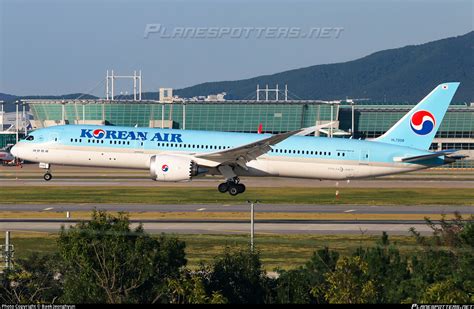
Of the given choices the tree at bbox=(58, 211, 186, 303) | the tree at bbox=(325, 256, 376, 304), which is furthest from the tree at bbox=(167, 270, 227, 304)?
the tree at bbox=(325, 256, 376, 304)

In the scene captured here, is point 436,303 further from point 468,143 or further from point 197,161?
point 468,143

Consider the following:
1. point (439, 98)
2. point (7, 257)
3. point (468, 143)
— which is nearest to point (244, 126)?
point (468, 143)

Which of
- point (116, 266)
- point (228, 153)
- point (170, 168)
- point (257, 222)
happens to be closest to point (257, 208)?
point (228, 153)

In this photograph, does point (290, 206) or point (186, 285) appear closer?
point (186, 285)

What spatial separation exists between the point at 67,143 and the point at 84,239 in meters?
28.4

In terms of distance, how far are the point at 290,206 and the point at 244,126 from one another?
10237 centimetres

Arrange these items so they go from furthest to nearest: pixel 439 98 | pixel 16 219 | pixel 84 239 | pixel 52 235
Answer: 1. pixel 439 98
2. pixel 16 219
3. pixel 52 235
4. pixel 84 239

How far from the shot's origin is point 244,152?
60.4 metres

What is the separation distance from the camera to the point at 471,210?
6175 cm

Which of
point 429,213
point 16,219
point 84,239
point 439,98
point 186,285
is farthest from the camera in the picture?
point 439,98

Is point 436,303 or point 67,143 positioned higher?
point 67,143

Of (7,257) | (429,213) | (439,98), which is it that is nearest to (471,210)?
(429,213)

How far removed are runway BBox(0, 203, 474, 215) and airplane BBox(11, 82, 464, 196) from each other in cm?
197

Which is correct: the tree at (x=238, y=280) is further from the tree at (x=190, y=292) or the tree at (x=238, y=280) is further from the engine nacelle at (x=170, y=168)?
the engine nacelle at (x=170, y=168)
